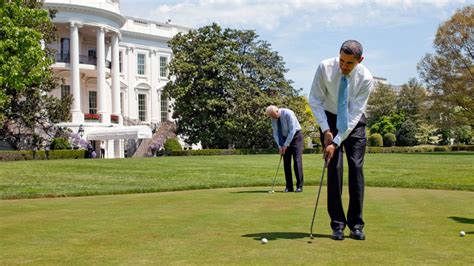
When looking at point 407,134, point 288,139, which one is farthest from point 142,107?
point 288,139

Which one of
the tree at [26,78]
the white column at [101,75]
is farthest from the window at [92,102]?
the tree at [26,78]

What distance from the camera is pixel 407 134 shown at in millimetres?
92875

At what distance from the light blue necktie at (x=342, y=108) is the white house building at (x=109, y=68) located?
4655 centimetres

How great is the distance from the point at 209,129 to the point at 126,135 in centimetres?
862

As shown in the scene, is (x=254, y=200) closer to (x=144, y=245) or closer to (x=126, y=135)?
→ (x=144, y=245)

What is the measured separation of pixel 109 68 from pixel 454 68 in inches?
1404

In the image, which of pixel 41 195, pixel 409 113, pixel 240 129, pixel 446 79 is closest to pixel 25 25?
pixel 41 195

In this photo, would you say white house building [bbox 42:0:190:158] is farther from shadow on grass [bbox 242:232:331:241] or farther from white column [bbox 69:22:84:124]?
shadow on grass [bbox 242:232:331:241]

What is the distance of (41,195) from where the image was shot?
42.4 ft

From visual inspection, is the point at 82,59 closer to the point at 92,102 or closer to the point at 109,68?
the point at 109,68

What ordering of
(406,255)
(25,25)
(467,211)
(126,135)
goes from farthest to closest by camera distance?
(126,135) → (25,25) → (467,211) → (406,255)

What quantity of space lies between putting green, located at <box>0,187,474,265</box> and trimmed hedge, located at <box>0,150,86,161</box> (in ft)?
120

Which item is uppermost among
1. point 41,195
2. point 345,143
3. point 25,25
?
point 25,25

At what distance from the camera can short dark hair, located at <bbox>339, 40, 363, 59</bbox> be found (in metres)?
5.90
